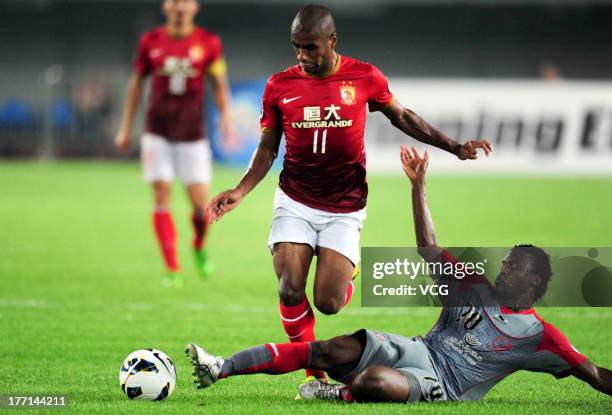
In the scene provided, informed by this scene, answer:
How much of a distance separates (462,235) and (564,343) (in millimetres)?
8301

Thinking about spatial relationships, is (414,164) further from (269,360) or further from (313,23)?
(269,360)

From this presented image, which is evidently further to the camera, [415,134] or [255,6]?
[255,6]

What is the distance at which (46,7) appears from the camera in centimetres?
3509

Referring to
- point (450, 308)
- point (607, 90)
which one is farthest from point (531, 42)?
point (450, 308)

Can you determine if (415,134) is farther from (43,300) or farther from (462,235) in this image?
(462,235)

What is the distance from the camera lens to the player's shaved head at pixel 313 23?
599cm

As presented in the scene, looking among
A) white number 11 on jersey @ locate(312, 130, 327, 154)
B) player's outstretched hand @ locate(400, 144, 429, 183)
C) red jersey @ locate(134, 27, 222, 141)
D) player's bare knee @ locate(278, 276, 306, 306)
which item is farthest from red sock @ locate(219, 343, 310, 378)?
red jersey @ locate(134, 27, 222, 141)

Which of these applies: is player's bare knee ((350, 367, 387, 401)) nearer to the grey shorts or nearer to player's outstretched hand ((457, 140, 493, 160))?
the grey shorts

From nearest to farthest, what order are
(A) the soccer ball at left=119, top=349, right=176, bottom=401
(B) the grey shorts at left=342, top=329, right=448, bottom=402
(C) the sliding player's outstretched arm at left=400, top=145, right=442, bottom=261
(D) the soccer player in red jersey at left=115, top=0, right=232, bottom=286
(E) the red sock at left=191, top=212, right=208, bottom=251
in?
(B) the grey shorts at left=342, top=329, right=448, bottom=402 → (A) the soccer ball at left=119, top=349, right=176, bottom=401 → (C) the sliding player's outstretched arm at left=400, top=145, right=442, bottom=261 → (D) the soccer player in red jersey at left=115, top=0, right=232, bottom=286 → (E) the red sock at left=191, top=212, right=208, bottom=251

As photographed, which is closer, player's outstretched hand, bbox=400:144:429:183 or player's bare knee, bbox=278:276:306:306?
player's outstretched hand, bbox=400:144:429:183

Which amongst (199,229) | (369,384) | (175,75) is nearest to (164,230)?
(199,229)

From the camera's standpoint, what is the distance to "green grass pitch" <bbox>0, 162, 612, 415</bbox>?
595 centimetres

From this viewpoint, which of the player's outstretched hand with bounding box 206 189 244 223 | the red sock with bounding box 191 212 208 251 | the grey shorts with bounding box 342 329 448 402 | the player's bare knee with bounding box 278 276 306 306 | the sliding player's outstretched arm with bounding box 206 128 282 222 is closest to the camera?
the grey shorts with bounding box 342 329 448 402

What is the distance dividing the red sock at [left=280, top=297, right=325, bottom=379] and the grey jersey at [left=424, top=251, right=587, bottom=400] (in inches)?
31.3
